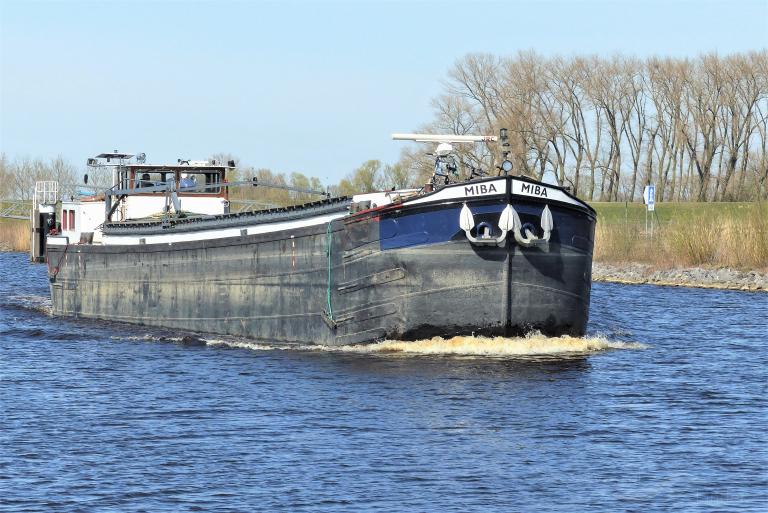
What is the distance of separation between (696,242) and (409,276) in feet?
92.9

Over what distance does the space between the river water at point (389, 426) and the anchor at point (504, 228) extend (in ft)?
6.54

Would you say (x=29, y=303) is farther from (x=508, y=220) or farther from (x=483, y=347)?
(x=508, y=220)

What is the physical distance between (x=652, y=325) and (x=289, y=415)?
16540mm

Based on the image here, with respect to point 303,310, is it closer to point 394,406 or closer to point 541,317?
point 541,317

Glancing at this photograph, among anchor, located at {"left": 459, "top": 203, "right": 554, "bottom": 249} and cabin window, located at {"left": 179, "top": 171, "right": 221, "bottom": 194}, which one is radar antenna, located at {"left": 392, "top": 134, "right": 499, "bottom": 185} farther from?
cabin window, located at {"left": 179, "top": 171, "right": 221, "bottom": 194}

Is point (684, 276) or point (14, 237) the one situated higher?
point (14, 237)

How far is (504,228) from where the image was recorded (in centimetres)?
2317

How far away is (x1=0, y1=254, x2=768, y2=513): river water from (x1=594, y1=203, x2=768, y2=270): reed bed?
18.8 metres

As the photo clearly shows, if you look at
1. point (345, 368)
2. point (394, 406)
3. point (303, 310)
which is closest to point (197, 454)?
point (394, 406)

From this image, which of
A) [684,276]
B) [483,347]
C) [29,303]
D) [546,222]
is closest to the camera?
[546,222]

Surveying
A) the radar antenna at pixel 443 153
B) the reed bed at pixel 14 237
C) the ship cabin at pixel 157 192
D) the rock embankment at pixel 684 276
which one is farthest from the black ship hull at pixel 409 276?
the reed bed at pixel 14 237

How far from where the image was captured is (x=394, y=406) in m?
19.3

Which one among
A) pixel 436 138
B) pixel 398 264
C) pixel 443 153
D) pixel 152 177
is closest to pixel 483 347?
pixel 398 264

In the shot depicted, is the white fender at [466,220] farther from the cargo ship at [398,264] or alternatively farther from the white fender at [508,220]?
the white fender at [508,220]
